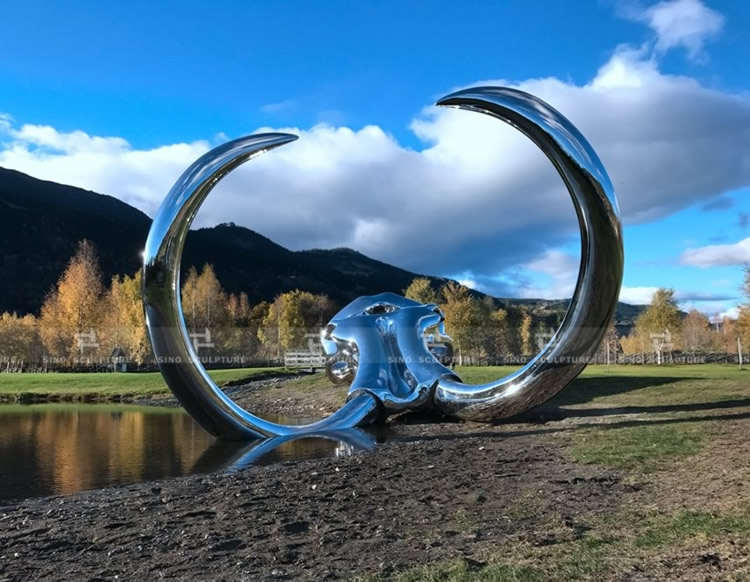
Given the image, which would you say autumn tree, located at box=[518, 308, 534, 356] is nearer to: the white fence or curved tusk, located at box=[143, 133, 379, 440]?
the white fence

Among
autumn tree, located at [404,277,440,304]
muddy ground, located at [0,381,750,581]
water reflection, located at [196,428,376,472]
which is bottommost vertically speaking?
water reflection, located at [196,428,376,472]

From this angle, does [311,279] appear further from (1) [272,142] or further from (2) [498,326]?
(1) [272,142]

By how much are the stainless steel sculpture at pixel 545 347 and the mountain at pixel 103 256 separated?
204 ft

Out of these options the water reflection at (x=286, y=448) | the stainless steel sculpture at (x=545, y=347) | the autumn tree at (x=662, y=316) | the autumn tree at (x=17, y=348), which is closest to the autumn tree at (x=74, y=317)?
the autumn tree at (x=17, y=348)

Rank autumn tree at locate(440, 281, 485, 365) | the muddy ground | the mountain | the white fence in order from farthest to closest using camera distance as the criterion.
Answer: the mountain
autumn tree at locate(440, 281, 485, 365)
the white fence
the muddy ground

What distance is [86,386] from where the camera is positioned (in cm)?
2944

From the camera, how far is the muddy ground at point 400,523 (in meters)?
4.20

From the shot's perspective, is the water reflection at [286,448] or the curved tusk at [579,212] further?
the water reflection at [286,448]

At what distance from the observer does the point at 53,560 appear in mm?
5000

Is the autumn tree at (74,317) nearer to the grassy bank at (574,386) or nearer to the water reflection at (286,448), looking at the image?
the grassy bank at (574,386)

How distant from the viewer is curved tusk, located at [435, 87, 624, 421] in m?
8.86

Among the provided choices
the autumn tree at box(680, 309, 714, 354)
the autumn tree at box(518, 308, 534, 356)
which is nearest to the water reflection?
the autumn tree at box(518, 308, 534, 356)

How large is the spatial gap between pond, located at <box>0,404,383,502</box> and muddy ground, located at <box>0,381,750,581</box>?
116 centimetres

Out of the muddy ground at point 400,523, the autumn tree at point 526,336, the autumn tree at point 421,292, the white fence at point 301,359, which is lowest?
the muddy ground at point 400,523
